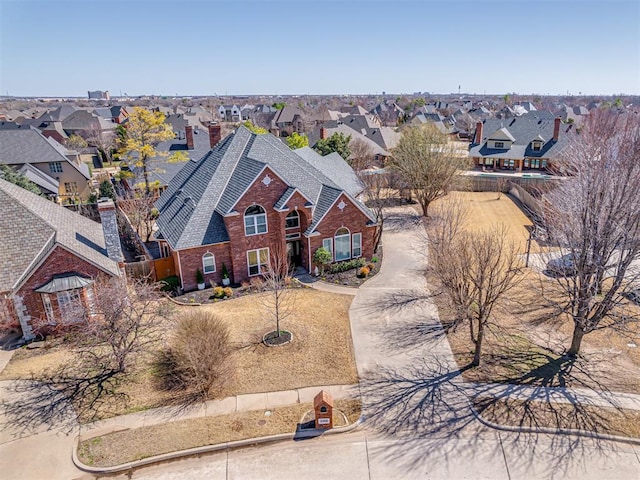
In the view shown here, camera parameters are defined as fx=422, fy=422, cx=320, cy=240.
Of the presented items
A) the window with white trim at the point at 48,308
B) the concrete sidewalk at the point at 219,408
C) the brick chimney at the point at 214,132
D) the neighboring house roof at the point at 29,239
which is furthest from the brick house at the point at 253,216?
the concrete sidewalk at the point at 219,408

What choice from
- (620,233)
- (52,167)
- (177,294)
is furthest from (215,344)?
(52,167)

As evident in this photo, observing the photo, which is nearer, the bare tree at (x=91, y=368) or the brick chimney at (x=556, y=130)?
the bare tree at (x=91, y=368)

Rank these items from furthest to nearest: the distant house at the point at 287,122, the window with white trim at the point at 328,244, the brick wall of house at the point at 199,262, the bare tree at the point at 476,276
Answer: the distant house at the point at 287,122, the window with white trim at the point at 328,244, the brick wall of house at the point at 199,262, the bare tree at the point at 476,276

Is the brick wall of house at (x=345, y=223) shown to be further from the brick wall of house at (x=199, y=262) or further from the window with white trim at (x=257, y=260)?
the brick wall of house at (x=199, y=262)

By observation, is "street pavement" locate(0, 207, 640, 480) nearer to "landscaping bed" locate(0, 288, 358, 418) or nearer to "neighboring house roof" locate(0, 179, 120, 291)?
"landscaping bed" locate(0, 288, 358, 418)

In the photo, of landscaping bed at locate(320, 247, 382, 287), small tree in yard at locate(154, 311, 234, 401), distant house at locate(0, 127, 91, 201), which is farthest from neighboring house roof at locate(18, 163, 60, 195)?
small tree in yard at locate(154, 311, 234, 401)

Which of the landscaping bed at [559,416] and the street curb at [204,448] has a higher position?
the street curb at [204,448]
